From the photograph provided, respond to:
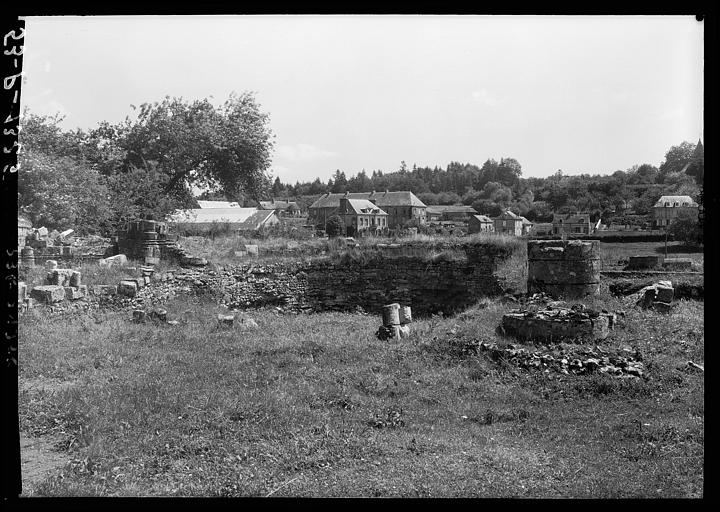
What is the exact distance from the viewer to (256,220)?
84.1ft

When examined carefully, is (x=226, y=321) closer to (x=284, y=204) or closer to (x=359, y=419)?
(x=359, y=419)

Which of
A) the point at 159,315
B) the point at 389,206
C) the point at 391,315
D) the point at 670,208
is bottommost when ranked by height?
the point at 159,315

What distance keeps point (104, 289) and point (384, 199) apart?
681 inches

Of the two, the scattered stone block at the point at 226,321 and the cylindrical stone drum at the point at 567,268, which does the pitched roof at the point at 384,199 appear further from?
the scattered stone block at the point at 226,321

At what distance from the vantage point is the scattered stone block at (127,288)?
13859mm

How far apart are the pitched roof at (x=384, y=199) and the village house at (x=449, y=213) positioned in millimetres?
754

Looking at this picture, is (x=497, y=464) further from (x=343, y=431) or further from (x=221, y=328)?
(x=221, y=328)

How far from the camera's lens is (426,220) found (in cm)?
2833

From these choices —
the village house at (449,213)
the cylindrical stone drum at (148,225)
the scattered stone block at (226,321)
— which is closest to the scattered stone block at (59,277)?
the scattered stone block at (226,321)

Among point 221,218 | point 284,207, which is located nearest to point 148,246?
point 221,218

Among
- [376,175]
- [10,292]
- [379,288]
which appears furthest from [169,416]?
[376,175]

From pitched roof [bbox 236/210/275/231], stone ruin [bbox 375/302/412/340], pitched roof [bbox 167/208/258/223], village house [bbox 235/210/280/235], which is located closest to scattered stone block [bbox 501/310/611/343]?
stone ruin [bbox 375/302/412/340]

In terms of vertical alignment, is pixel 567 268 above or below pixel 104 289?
above

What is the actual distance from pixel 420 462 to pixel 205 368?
440 centimetres
